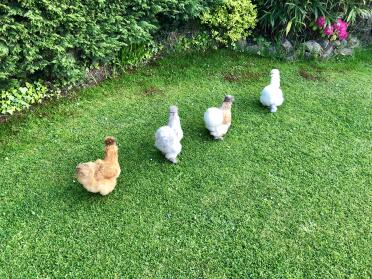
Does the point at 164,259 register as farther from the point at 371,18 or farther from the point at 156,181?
the point at 371,18

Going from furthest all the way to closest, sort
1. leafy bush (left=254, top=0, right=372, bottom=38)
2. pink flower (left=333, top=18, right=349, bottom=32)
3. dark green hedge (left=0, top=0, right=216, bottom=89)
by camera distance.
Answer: pink flower (left=333, top=18, right=349, bottom=32) < leafy bush (left=254, top=0, right=372, bottom=38) < dark green hedge (left=0, top=0, right=216, bottom=89)

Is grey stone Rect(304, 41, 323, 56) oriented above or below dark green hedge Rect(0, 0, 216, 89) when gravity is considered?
below

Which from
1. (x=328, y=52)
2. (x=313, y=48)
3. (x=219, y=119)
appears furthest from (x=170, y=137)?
(x=328, y=52)

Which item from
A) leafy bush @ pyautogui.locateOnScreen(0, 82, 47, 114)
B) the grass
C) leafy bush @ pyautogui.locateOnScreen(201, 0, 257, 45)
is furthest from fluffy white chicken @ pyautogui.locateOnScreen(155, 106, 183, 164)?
leafy bush @ pyautogui.locateOnScreen(201, 0, 257, 45)

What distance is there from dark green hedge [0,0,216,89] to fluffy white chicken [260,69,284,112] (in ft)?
6.46

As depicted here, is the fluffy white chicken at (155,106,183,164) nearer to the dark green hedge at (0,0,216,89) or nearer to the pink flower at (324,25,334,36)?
the dark green hedge at (0,0,216,89)

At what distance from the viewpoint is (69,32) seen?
545 cm

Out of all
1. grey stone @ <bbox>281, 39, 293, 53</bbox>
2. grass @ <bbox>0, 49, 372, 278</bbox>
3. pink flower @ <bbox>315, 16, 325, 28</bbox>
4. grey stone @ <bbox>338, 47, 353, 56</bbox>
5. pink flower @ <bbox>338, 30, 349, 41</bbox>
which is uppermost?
pink flower @ <bbox>315, 16, 325, 28</bbox>

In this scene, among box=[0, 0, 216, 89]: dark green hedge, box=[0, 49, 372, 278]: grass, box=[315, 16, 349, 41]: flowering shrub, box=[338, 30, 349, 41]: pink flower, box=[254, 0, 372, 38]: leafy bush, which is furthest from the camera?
box=[338, 30, 349, 41]: pink flower

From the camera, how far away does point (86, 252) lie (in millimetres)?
3750

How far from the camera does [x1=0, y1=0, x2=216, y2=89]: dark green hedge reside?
484cm

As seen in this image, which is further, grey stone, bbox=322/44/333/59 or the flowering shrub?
grey stone, bbox=322/44/333/59

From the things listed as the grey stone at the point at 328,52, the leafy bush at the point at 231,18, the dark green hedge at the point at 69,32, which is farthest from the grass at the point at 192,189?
the grey stone at the point at 328,52

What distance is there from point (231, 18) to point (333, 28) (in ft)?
6.78
